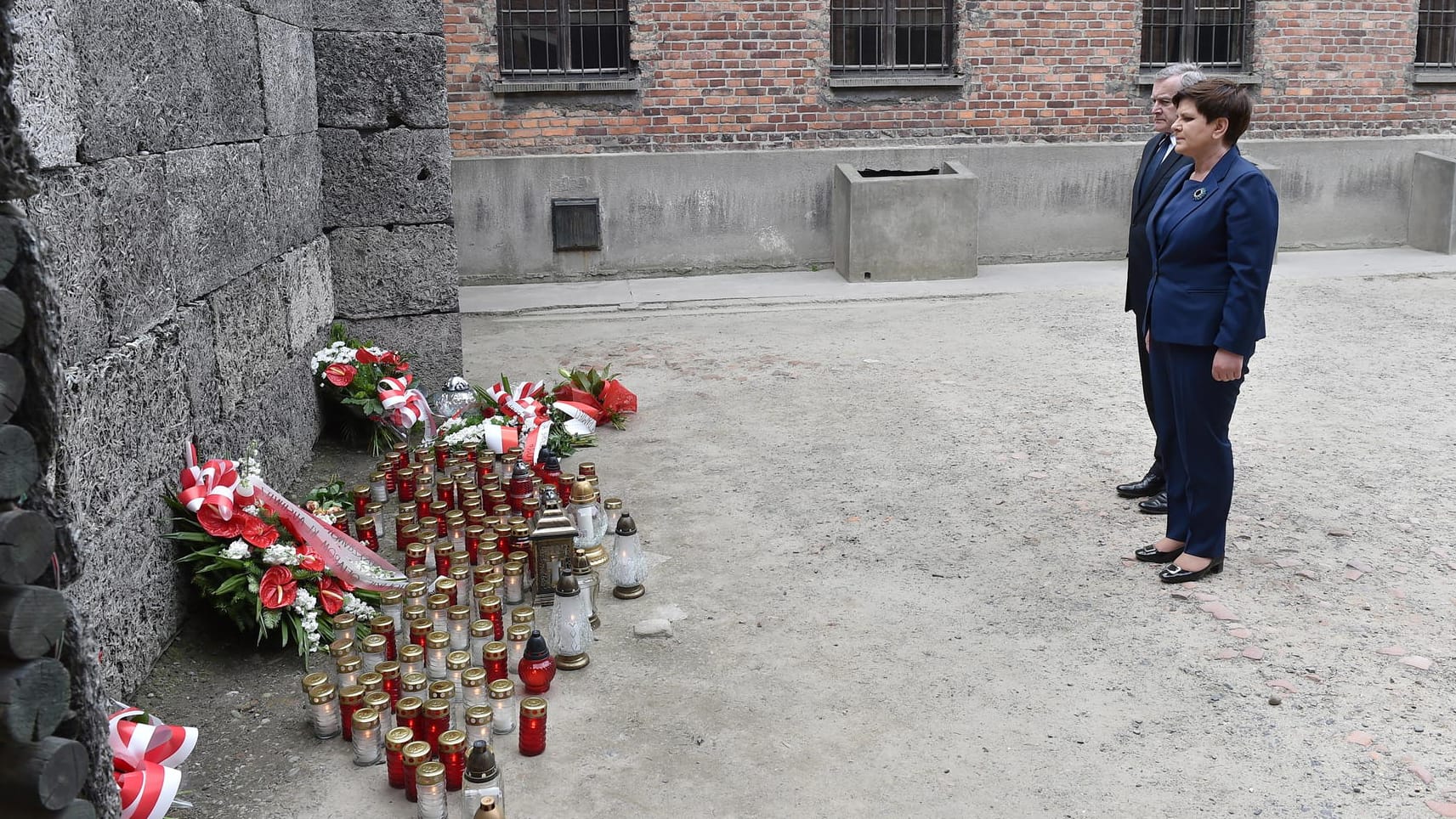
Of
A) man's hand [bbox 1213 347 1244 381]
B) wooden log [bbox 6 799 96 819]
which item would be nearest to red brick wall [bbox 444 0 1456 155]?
man's hand [bbox 1213 347 1244 381]

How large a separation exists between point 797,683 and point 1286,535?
2498 mm

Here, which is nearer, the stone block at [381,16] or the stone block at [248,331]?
the stone block at [248,331]

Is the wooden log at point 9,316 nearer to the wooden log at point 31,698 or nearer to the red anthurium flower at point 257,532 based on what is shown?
the wooden log at point 31,698

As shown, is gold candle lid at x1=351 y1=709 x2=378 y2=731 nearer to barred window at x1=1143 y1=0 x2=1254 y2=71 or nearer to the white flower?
the white flower

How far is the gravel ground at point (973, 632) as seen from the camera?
137 inches

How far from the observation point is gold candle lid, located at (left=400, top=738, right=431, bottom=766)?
3.35 meters

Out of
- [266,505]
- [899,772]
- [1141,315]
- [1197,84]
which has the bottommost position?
[899,772]

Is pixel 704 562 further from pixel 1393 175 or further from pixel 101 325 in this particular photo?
pixel 1393 175

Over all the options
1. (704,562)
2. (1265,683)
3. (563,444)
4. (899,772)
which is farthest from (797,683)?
(563,444)

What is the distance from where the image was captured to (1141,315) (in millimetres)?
5523

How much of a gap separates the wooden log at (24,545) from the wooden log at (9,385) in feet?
0.65

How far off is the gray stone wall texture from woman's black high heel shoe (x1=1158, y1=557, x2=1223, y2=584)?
3639 mm

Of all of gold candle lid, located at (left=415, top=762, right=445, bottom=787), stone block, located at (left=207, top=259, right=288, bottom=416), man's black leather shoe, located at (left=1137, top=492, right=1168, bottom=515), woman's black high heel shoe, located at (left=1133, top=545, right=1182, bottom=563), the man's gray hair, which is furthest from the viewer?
man's black leather shoe, located at (left=1137, top=492, right=1168, bottom=515)

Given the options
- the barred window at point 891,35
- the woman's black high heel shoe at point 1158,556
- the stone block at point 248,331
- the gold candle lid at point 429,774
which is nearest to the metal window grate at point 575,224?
the barred window at point 891,35
